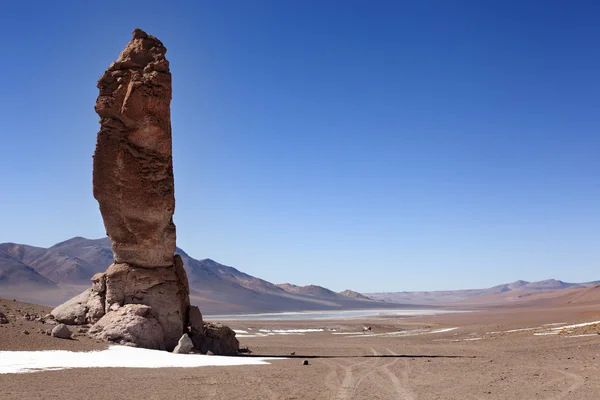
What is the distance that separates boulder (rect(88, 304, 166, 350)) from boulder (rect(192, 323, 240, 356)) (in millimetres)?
1868

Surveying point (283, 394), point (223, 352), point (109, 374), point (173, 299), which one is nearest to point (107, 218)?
point (173, 299)

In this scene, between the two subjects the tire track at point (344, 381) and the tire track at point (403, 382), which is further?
the tire track at point (344, 381)

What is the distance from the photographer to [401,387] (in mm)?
12148

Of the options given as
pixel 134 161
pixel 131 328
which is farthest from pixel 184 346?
pixel 134 161

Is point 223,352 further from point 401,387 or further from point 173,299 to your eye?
point 401,387

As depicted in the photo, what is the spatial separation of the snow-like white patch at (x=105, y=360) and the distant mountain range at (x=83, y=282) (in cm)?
8892

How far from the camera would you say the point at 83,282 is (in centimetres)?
12612

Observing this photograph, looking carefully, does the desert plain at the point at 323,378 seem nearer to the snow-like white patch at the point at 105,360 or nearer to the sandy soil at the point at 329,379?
the sandy soil at the point at 329,379

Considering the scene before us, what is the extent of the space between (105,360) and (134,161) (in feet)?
24.5

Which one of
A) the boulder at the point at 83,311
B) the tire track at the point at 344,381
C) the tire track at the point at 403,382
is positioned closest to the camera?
the tire track at the point at 403,382

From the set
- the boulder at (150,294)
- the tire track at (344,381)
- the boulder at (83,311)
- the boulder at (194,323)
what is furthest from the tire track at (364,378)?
the boulder at (83,311)

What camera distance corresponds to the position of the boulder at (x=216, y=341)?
1938cm

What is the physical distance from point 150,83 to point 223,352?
1007 cm

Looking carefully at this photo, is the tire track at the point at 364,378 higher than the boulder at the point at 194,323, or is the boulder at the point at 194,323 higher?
the boulder at the point at 194,323
